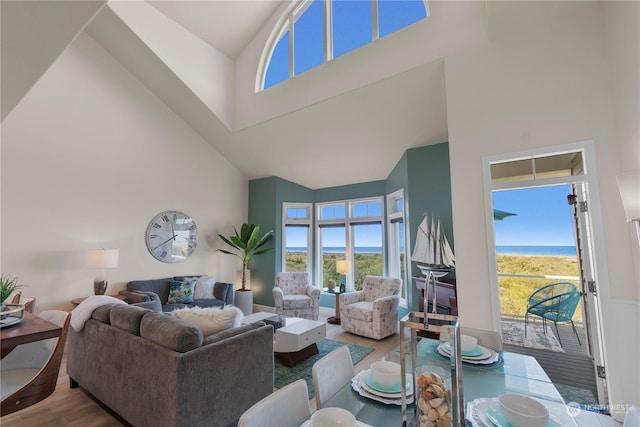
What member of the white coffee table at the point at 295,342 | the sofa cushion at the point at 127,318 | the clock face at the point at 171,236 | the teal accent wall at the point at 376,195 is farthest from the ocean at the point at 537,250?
the clock face at the point at 171,236

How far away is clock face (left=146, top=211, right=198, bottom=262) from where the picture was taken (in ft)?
16.3

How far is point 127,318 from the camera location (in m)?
2.25

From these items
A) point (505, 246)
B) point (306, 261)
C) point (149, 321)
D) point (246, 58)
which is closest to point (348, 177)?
point (306, 261)

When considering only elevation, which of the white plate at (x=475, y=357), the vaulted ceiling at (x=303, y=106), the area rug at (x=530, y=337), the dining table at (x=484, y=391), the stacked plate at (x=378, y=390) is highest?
the vaulted ceiling at (x=303, y=106)

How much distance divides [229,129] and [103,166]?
2071mm

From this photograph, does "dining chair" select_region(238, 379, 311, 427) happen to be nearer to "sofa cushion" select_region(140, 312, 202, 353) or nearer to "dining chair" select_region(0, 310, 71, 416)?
"sofa cushion" select_region(140, 312, 202, 353)

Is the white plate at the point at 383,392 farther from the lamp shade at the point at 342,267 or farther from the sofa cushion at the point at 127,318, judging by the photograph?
the lamp shade at the point at 342,267

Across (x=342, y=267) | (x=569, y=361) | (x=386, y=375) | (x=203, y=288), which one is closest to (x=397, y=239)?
(x=342, y=267)

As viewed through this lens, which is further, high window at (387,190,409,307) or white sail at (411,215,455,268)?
high window at (387,190,409,307)

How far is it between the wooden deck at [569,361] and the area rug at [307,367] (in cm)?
175

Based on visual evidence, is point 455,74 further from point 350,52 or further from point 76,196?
point 76,196

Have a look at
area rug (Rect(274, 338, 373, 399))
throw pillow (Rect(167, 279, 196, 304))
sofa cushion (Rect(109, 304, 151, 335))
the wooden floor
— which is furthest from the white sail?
throw pillow (Rect(167, 279, 196, 304))

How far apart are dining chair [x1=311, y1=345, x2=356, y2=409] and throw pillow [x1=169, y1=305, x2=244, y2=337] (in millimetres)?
1096

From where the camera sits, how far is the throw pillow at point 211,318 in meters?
2.29
